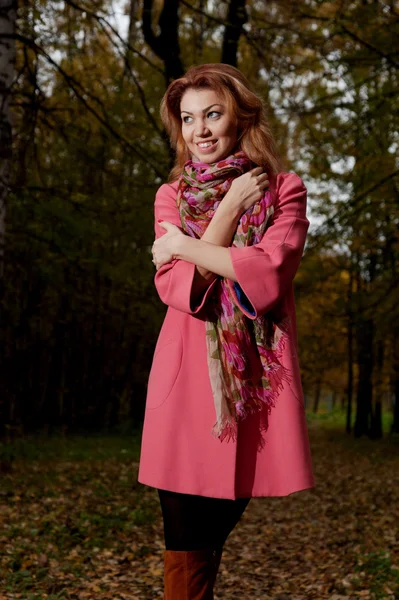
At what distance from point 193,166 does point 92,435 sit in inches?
567

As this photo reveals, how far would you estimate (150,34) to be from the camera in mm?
7816

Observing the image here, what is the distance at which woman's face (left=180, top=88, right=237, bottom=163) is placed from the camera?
2201 mm

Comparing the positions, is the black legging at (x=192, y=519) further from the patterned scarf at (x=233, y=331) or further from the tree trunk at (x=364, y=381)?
the tree trunk at (x=364, y=381)

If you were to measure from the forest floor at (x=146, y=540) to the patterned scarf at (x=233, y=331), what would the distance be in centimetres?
249

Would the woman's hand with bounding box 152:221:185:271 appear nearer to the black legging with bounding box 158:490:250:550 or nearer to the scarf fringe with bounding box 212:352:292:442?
the scarf fringe with bounding box 212:352:292:442

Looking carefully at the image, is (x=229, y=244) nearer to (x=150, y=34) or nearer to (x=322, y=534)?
Result: (x=322, y=534)

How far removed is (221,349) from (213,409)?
19 cm

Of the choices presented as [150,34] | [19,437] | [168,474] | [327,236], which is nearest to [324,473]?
[19,437]

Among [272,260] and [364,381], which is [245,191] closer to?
[272,260]

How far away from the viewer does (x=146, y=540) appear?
5.99 metres

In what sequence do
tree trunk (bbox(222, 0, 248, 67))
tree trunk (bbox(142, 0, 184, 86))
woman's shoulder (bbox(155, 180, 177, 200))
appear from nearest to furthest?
woman's shoulder (bbox(155, 180, 177, 200)) → tree trunk (bbox(142, 0, 184, 86)) → tree trunk (bbox(222, 0, 248, 67))

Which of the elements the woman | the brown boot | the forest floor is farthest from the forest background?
the brown boot

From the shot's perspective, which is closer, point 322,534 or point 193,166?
point 193,166

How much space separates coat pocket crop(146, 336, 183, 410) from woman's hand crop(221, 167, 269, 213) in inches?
18.2
